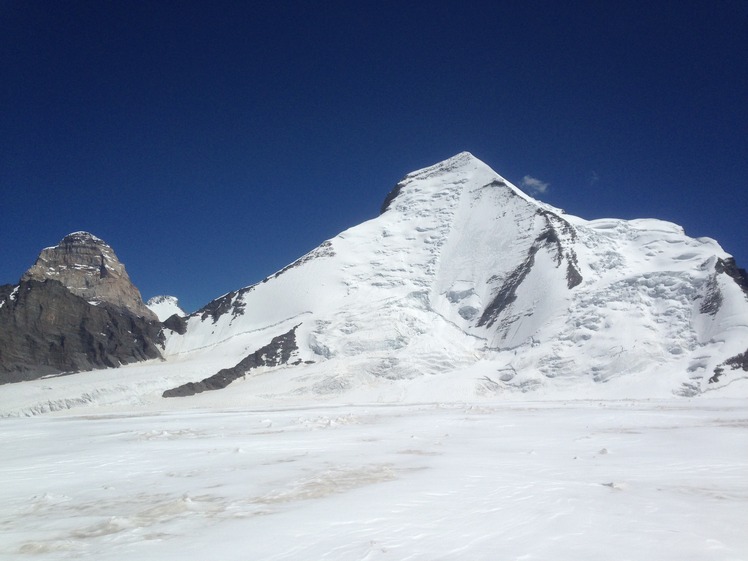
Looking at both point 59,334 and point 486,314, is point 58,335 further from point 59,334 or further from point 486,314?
point 486,314

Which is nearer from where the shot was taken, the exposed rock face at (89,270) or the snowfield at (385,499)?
the snowfield at (385,499)

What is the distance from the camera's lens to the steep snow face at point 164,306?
497 ft

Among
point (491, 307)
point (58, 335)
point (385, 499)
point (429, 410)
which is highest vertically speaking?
point (491, 307)

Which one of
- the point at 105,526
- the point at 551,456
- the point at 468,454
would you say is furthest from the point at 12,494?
the point at 551,456

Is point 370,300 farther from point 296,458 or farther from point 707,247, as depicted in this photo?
point 296,458

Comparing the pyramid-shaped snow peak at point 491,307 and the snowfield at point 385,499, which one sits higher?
the pyramid-shaped snow peak at point 491,307

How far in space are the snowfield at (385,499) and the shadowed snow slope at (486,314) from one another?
42916 millimetres

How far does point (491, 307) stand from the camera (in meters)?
85.8

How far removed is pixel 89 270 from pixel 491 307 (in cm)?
10157

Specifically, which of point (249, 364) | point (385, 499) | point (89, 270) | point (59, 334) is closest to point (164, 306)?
point (89, 270)

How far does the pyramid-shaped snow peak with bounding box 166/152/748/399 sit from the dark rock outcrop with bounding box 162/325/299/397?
545mm

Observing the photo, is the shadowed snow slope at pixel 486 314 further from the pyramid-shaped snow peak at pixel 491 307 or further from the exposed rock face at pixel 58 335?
the exposed rock face at pixel 58 335

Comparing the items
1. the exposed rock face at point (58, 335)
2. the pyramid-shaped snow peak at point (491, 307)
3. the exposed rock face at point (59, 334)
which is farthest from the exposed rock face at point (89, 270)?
the exposed rock face at point (58, 335)

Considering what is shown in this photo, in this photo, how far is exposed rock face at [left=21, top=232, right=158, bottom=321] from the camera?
419 ft
